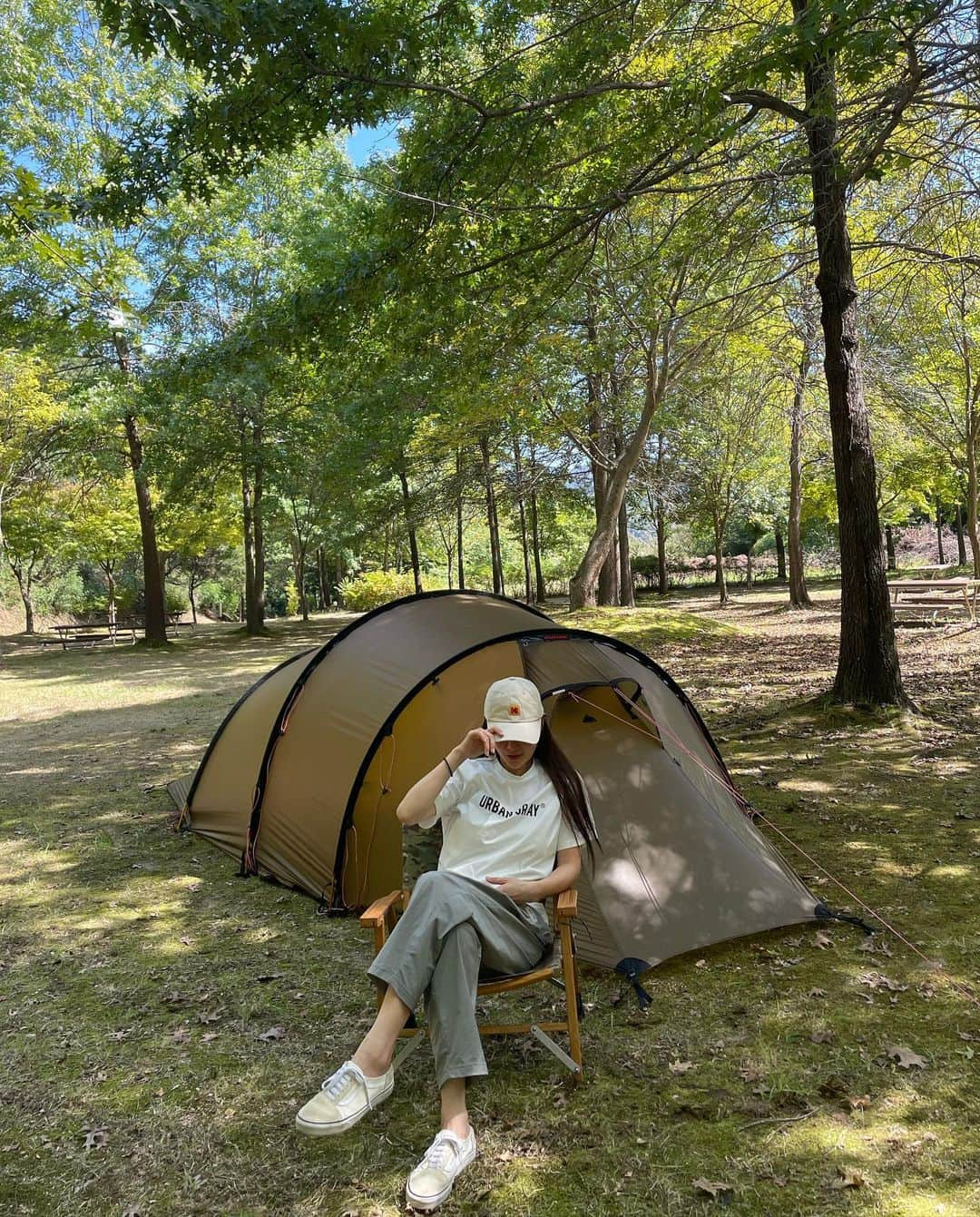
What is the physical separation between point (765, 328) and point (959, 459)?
8.82 meters

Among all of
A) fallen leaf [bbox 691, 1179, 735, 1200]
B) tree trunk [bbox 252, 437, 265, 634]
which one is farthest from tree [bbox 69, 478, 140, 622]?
fallen leaf [bbox 691, 1179, 735, 1200]

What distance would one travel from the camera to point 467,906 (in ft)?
9.13

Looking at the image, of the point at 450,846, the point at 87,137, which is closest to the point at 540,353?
the point at 450,846

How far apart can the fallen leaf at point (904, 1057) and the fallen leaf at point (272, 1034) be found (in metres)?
2.26

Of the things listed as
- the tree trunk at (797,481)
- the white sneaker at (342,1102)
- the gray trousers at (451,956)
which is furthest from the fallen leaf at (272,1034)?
the tree trunk at (797,481)

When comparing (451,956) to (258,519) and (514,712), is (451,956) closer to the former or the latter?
(514,712)

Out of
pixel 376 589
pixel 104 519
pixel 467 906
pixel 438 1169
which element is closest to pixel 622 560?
pixel 376 589

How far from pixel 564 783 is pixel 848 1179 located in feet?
4.73

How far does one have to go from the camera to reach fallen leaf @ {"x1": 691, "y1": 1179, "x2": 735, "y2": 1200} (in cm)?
240

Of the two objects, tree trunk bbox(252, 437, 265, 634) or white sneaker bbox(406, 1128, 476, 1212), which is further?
tree trunk bbox(252, 437, 265, 634)

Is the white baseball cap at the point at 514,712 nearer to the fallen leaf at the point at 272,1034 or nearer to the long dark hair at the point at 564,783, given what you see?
the long dark hair at the point at 564,783

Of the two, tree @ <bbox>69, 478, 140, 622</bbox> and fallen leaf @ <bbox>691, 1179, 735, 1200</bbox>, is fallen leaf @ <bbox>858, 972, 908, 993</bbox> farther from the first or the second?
tree @ <bbox>69, 478, 140, 622</bbox>

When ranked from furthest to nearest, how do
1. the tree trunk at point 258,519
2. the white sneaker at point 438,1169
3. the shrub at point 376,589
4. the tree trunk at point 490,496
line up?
the shrub at point 376,589 → the tree trunk at point 490,496 → the tree trunk at point 258,519 → the white sneaker at point 438,1169

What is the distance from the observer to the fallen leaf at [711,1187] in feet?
7.88
